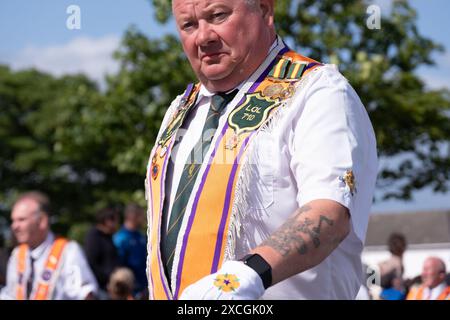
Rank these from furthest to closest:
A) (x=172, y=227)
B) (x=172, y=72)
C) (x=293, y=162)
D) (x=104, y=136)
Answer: (x=104, y=136)
(x=172, y=72)
(x=172, y=227)
(x=293, y=162)

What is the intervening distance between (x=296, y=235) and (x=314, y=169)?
0.77ft

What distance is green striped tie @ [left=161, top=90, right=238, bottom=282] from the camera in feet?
9.18

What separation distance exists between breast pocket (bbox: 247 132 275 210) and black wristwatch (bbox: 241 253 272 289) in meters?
0.48

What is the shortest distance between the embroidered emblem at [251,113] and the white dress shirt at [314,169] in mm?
58

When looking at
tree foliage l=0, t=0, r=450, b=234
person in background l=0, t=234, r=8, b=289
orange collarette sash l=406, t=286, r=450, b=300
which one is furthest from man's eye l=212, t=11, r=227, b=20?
tree foliage l=0, t=0, r=450, b=234

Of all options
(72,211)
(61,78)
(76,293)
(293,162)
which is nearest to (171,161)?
(293,162)

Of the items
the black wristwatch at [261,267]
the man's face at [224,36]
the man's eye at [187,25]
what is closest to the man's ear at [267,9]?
the man's face at [224,36]

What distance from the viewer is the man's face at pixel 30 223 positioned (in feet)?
23.9

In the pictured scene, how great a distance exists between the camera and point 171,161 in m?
2.97

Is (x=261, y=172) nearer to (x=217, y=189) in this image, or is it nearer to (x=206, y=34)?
(x=217, y=189)

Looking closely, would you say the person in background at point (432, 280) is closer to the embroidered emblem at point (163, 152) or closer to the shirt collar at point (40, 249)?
the shirt collar at point (40, 249)

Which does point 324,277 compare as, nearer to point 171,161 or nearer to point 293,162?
point 293,162

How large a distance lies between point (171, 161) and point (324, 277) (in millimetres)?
669

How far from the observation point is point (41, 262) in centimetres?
729
